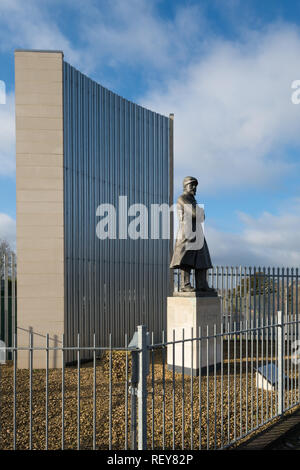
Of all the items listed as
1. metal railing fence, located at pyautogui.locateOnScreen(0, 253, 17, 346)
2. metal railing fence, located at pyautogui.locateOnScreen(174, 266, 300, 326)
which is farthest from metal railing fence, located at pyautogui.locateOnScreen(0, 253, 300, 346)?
metal railing fence, located at pyautogui.locateOnScreen(0, 253, 17, 346)

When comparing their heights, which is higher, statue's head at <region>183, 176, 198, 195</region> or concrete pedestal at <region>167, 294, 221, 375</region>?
statue's head at <region>183, 176, 198, 195</region>

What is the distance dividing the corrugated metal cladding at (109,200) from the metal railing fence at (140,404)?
7.29ft

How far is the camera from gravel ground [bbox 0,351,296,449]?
403 cm

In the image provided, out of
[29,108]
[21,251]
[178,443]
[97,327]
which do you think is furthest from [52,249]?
[178,443]

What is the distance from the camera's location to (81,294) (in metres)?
8.69

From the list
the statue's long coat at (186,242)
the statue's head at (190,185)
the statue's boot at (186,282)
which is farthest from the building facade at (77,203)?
the statue's head at (190,185)

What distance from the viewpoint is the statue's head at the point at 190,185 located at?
7.63 meters

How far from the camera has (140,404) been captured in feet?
9.87

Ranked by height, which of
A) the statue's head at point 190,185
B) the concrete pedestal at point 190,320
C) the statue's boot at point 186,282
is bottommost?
the concrete pedestal at point 190,320

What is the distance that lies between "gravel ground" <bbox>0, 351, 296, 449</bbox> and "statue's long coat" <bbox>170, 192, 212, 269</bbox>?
221cm

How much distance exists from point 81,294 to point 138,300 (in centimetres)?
231

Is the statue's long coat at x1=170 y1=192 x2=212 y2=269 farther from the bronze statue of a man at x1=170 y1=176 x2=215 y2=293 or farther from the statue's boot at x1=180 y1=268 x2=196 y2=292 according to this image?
the statue's boot at x1=180 y1=268 x2=196 y2=292

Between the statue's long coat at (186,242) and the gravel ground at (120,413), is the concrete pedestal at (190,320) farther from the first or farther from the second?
the statue's long coat at (186,242)

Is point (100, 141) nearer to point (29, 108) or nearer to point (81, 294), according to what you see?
point (29, 108)
